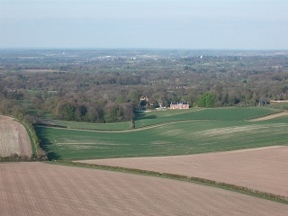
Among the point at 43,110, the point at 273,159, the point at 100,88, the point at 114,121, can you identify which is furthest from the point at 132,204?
the point at 100,88

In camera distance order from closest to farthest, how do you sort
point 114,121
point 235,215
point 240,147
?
point 235,215 < point 240,147 < point 114,121

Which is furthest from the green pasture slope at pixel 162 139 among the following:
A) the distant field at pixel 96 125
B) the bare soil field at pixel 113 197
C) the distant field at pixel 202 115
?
the bare soil field at pixel 113 197

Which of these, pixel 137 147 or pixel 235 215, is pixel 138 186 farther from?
pixel 137 147

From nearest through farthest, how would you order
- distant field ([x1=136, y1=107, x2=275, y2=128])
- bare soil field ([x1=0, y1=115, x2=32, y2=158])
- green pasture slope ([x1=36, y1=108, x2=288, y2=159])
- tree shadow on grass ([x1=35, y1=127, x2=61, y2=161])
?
tree shadow on grass ([x1=35, y1=127, x2=61, y2=161]) < bare soil field ([x1=0, y1=115, x2=32, y2=158]) < green pasture slope ([x1=36, y1=108, x2=288, y2=159]) < distant field ([x1=136, y1=107, x2=275, y2=128])

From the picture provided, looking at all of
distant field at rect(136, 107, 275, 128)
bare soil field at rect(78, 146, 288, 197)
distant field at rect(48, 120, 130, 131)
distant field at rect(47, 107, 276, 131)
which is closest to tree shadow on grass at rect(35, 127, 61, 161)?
Result: bare soil field at rect(78, 146, 288, 197)

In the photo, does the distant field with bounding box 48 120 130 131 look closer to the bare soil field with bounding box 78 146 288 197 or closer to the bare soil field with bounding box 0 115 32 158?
the bare soil field with bounding box 0 115 32 158
